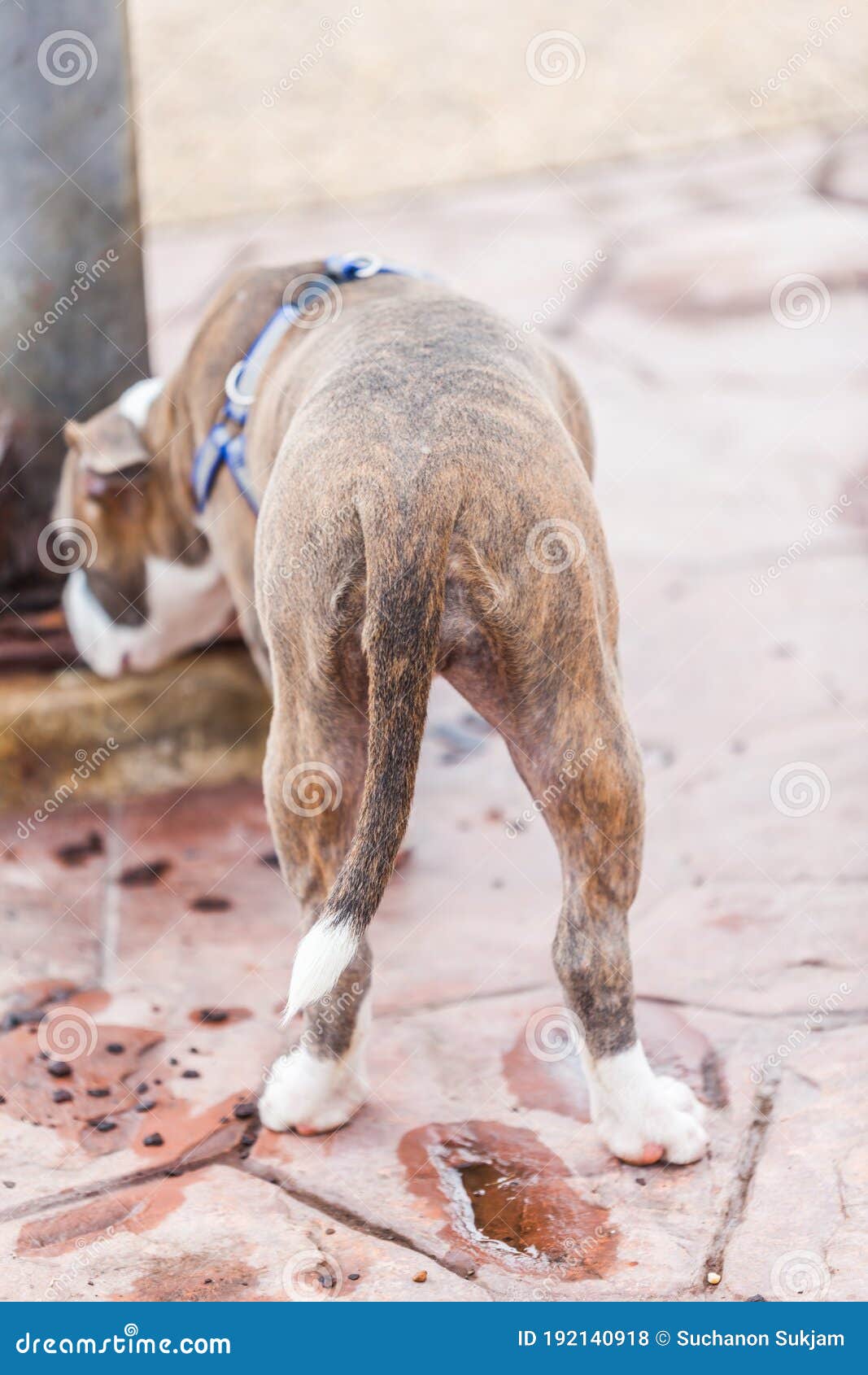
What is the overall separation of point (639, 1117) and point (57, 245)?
10.7ft

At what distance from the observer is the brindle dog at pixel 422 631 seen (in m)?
2.79

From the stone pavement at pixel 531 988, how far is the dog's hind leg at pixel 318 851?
0.09m

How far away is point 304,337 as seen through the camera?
375cm

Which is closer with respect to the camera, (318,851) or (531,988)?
(318,851)

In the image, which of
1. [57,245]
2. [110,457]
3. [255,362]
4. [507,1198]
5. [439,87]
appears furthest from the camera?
[439,87]

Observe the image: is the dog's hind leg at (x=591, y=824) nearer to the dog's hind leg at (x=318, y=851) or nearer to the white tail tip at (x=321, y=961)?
the dog's hind leg at (x=318, y=851)

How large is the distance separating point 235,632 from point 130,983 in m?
1.43

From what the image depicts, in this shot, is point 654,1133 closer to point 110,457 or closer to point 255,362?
point 255,362

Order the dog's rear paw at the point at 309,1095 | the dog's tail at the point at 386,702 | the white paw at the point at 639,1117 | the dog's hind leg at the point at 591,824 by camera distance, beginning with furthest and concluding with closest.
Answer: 1. the dog's rear paw at the point at 309,1095
2. the white paw at the point at 639,1117
3. the dog's hind leg at the point at 591,824
4. the dog's tail at the point at 386,702

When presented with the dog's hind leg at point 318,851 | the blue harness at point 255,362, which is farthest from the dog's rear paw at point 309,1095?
the blue harness at point 255,362

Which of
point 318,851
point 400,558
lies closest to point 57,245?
point 318,851

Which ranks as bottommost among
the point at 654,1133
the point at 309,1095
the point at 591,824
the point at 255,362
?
the point at 654,1133

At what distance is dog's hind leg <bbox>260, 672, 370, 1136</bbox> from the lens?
3.15 metres

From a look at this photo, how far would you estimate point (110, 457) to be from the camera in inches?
172
